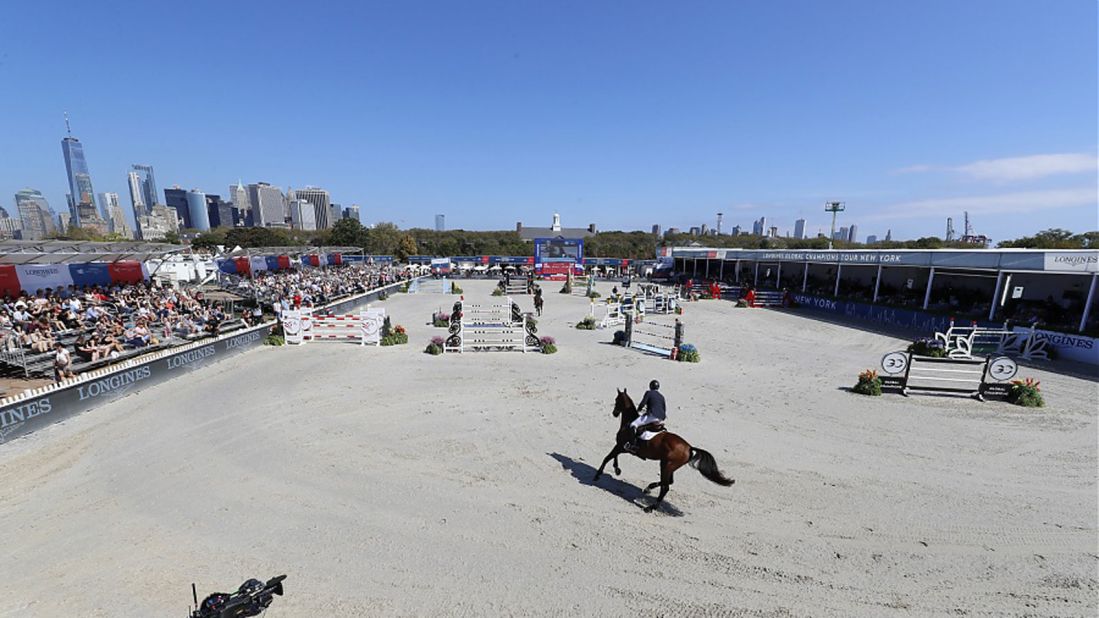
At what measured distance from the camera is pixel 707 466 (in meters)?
6.32

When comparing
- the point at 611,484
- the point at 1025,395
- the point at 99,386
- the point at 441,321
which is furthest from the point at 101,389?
the point at 1025,395

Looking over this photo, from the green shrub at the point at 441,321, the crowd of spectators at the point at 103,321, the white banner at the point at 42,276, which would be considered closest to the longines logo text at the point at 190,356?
the crowd of spectators at the point at 103,321

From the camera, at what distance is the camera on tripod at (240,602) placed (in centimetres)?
353

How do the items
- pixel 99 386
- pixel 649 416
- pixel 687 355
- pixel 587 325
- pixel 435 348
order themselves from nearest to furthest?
pixel 649 416 → pixel 99 386 → pixel 687 355 → pixel 435 348 → pixel 587 325

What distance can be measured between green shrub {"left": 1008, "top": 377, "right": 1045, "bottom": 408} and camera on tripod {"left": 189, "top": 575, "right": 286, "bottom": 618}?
54.9 ft

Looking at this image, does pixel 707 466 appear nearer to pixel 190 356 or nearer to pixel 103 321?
pixel 190 356

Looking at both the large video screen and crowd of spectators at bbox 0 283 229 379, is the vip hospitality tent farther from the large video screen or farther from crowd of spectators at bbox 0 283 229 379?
the large video screen

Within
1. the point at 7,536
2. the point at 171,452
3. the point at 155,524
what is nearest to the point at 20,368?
the point at 171,452

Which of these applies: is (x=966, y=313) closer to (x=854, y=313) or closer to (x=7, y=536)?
(x=854, y=313)

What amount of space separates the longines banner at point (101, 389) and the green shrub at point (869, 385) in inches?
811

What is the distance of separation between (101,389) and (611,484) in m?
13.3

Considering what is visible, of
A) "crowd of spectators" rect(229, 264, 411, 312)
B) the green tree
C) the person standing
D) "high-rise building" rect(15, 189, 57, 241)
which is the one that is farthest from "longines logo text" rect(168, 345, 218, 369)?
"high-rise building" rect(15, 189, 57, 241)

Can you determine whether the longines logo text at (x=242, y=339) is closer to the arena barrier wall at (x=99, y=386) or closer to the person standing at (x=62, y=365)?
the arena barrier wall at (x=99, y=386)

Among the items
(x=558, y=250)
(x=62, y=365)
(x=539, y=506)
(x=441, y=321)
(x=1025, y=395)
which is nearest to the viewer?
(x=539, y=506)
